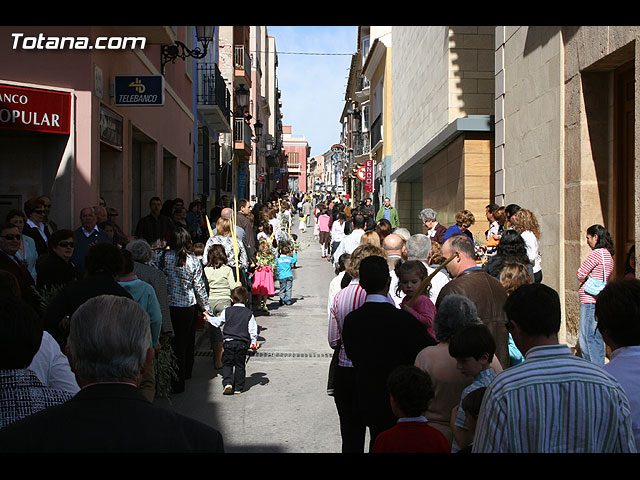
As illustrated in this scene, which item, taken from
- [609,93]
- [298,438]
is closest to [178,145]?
[609,93]

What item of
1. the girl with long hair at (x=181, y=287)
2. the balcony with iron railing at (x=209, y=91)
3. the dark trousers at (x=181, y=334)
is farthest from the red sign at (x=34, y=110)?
the balcony with iron railing at (x=209, y=91)

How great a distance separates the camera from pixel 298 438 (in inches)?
239

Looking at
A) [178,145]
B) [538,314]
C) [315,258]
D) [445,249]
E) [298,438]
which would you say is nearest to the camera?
[538,314]

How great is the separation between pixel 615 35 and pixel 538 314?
6100 mm

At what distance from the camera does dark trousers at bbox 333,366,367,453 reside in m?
4.70

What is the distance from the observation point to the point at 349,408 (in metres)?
4.71

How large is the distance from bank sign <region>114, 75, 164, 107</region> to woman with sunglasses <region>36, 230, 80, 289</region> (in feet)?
17.4

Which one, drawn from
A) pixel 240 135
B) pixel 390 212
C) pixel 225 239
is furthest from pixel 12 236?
pixel 240 135

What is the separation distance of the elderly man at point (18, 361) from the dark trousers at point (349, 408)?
2.35 m

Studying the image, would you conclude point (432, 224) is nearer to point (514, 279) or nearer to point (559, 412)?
point (514, 279)

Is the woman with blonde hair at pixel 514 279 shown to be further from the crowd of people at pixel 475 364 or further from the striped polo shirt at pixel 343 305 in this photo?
the striped polo shirt at pixel 343 305

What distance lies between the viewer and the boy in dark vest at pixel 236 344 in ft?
24.9

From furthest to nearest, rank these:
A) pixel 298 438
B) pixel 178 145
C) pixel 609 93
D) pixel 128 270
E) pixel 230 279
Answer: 1. pixel 178 145
2. pixel 230 279
3. pixel 609 93
4. pixel 298 438
5. pixel 128 270

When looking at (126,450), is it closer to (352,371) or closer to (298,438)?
(352,371)
